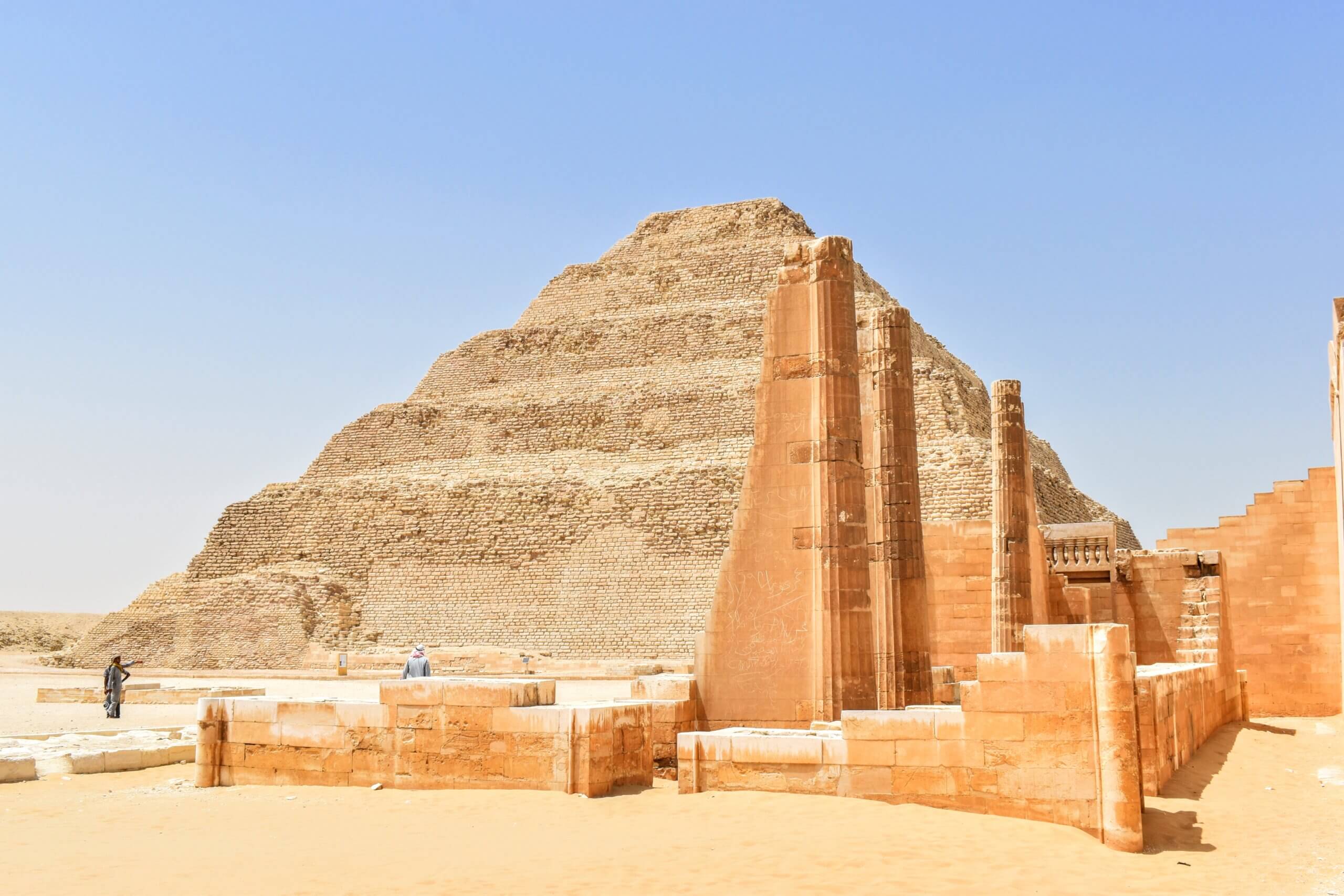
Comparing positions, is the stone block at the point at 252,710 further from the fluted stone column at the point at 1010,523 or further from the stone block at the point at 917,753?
the fluted stone column at the point at 1010,523

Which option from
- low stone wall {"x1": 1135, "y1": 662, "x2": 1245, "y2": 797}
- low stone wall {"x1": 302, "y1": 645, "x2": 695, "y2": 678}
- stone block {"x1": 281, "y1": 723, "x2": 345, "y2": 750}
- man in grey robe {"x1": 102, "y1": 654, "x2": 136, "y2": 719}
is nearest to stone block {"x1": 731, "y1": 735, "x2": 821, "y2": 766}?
low stone wall {"x1": 1135, "y1": 662, "x2": 1245, "y2": 797}

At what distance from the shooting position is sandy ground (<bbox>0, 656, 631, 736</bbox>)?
15.7m

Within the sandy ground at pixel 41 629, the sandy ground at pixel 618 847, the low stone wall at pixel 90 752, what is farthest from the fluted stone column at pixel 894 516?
the sandy ground at pixel 41 629

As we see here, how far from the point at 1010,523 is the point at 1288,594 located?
5404mm

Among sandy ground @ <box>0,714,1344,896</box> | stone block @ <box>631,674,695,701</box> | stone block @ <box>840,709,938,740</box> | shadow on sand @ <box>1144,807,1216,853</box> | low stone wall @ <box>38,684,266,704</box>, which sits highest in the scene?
stone block @ <box>631,674,695,701</box>

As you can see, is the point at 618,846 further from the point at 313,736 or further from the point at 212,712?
the point at 212,712

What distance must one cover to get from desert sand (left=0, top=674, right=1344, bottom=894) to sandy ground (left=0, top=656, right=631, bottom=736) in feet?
10.1

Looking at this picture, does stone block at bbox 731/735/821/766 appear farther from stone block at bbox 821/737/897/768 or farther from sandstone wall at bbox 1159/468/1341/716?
sandstone wall at bbox 1159/468/1341/716

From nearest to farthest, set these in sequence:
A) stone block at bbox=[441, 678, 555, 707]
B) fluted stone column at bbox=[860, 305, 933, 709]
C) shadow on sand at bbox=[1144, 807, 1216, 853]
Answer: shadow on sand at bbox=[1144, 807, 1216, 853] → stone block at bbox=[441, 678, 555, 707] → fluted stone column at bbox=[860, 305, 933, 709]

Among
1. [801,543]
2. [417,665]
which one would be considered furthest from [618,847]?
[417,665]

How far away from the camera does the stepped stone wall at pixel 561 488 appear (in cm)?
4566

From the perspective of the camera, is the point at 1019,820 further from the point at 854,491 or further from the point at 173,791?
the point at 173,791

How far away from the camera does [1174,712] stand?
1020 centimetres

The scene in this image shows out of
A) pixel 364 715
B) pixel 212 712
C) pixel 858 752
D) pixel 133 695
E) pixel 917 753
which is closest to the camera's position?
pixel 917 753
